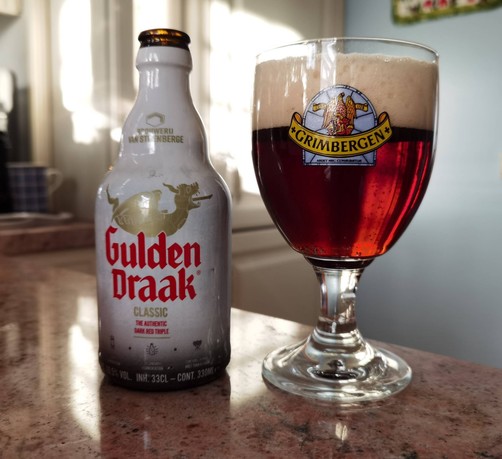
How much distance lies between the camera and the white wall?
209 centimetres

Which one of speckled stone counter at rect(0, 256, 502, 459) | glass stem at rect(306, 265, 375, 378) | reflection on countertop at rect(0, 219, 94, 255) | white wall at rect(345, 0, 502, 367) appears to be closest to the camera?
speckled stone counter at rect(0, 256, 502, 459)

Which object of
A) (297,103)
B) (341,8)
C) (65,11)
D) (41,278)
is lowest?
(41,278)

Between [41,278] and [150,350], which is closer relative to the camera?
[150,350]

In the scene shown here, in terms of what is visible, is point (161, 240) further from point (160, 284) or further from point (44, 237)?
point (44, 237)

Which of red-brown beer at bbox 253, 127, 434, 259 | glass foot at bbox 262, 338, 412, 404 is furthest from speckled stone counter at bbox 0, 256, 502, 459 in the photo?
red-brown beer at bbox 253, 127, 434, 259

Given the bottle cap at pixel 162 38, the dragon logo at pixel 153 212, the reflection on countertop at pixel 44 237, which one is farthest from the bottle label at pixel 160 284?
the reflection on countertop at pixel 44 237

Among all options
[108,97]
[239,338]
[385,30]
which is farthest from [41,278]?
[385,30]

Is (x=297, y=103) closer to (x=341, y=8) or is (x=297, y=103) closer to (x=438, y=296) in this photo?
(x=438, y=296)

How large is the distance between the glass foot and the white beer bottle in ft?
0.19

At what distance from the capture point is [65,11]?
1.80 meters

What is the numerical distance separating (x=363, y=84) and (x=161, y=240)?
182 millimetres

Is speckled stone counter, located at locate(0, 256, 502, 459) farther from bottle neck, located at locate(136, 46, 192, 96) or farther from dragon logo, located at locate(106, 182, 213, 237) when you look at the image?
bottle neck, located at locate(136, 46, 192, 96)

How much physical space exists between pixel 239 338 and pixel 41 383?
189 millimetres

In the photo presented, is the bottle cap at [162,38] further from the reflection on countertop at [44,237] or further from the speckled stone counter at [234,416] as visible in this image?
the reflection on countertop at [44,237]
